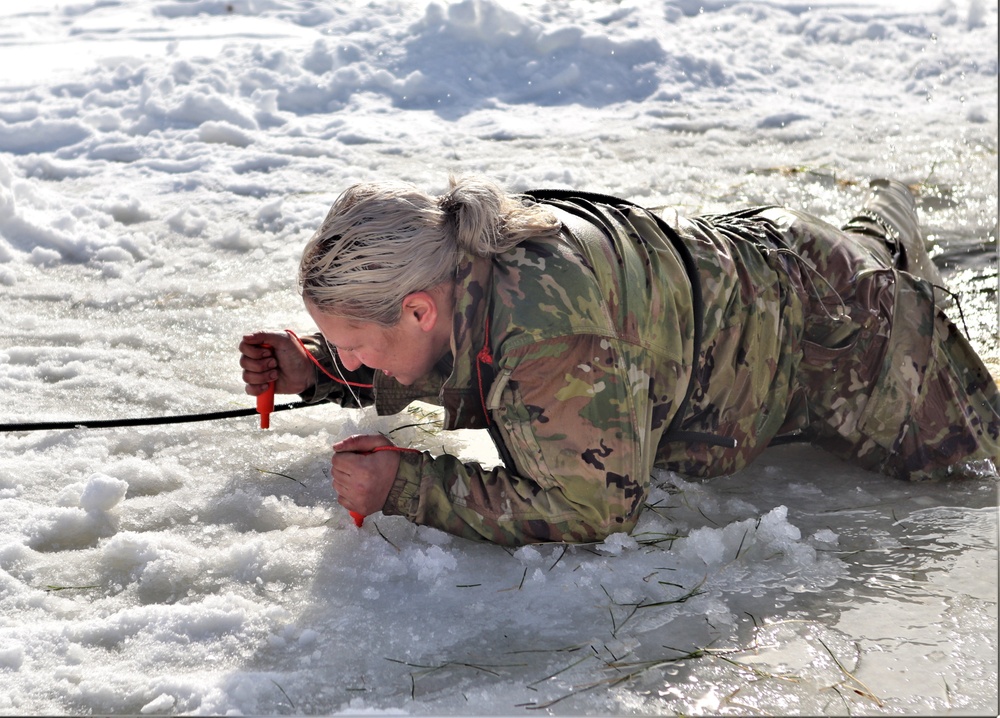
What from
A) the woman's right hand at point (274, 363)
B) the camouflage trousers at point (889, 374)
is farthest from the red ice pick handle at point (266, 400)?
the camouflage trousers at point (889, 374)

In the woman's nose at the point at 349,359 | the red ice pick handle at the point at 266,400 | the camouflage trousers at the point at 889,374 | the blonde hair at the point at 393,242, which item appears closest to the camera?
the blonde hair at the point at 393,242

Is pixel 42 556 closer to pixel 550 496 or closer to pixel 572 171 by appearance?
pixel 550 496

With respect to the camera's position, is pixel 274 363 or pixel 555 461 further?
pixel 274 363

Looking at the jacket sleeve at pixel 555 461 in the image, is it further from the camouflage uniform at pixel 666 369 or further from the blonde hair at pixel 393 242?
the blonde hair at pixel 393 242

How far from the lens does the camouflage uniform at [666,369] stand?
2.18m

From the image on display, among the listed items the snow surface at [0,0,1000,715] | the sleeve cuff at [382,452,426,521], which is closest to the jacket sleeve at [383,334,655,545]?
the sleeve cuff at [382,452,426,521]

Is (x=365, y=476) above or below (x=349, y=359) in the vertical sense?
below

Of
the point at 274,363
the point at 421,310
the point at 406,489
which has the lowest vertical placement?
the point at 406,489

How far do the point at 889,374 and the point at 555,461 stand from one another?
3.67 feet

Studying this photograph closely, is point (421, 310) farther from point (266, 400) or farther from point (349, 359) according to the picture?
point (266, 400)

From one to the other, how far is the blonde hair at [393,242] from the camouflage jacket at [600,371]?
5 centimetres

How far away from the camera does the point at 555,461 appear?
2.20 metres

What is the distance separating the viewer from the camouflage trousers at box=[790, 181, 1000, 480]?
8.87ft

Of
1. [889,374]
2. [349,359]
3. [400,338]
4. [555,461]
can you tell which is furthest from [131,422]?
[889,374]
